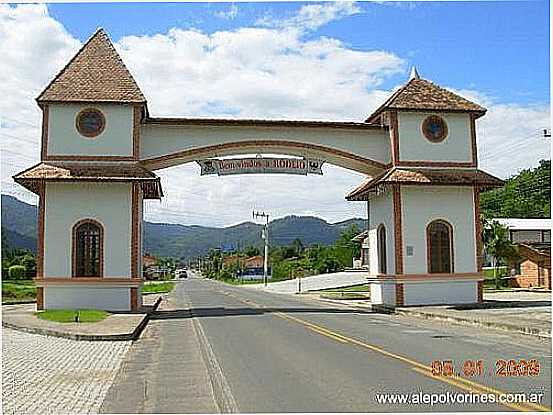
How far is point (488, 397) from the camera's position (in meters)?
8.80

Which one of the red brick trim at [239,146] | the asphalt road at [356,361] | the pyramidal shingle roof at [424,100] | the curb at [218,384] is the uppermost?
the pyramidal shingle roof at [424,100]

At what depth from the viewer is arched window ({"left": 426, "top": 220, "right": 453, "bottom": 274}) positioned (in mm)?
27922

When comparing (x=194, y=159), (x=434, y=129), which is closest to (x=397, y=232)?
(x=434, y=129)

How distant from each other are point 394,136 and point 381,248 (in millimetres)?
4742

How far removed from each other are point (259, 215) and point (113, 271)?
198 ft

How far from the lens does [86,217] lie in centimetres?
2583

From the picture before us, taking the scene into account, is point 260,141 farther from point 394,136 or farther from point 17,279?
point 17,279

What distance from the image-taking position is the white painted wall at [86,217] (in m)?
25.5

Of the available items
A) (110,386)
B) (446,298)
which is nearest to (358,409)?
(110,386)

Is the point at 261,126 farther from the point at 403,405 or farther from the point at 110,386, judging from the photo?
the point at 403,405

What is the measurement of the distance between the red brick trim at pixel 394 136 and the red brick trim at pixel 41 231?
13027 millimetres

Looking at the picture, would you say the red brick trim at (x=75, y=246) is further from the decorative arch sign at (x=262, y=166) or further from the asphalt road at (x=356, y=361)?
the asphalt road at (x=356, y=361)
